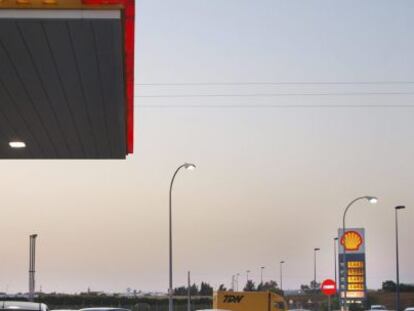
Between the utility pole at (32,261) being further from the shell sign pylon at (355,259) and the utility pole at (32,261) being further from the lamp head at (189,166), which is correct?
the shell sign pylon at (355,259)

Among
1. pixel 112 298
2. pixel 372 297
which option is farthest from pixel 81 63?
pixel 372 297

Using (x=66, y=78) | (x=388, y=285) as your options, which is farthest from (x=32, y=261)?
(x=388, y=285)

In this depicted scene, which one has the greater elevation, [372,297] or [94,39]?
[94,39]

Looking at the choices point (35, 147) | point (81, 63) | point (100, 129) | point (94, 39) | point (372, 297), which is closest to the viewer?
point (94, 39)

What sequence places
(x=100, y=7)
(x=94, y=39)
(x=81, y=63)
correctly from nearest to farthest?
(x=100, y=7) → (x=94, y=39) → (x=81, y=63)

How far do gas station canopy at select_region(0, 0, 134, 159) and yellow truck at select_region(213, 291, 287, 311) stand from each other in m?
21.5

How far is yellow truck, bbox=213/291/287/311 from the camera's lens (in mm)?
43125

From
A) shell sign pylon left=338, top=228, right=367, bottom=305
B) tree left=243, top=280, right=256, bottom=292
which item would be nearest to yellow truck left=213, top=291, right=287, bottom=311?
shell sign pylon left=338, top=228, right=367, bottom=305

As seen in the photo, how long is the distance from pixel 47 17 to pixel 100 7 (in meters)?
0.77

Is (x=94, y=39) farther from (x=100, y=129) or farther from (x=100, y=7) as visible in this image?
(x=100, y=129)

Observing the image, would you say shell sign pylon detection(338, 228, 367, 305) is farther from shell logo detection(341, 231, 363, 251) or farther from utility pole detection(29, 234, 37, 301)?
utility pole detection(29, 234, 37, 301)

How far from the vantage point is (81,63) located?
14.6m

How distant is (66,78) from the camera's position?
51.2 feet

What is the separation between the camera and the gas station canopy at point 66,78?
12.4 m
